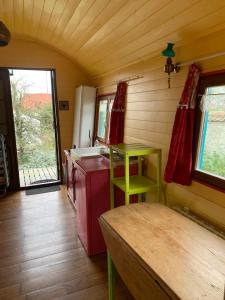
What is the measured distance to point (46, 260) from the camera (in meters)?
2.32

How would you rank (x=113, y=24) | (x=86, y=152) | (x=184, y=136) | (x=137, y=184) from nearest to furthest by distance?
(x=184, y=136) → (x=113, y=24) → (x=137, y=184) → (x=86, y=152)

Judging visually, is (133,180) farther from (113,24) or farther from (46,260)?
(113,24)

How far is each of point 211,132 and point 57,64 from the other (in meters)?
3.11

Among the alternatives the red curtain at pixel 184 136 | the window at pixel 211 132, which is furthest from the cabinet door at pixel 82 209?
the window at pixel 211 132

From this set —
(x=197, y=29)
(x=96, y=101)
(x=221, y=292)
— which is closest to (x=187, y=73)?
(x=197, y=29)

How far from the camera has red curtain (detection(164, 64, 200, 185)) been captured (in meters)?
1.78

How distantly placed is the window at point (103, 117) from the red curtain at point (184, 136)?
1742 millimetres

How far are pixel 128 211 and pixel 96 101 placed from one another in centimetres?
264

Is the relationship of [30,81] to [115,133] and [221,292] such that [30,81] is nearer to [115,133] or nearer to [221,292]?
[115,133]

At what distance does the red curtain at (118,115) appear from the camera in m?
2.97

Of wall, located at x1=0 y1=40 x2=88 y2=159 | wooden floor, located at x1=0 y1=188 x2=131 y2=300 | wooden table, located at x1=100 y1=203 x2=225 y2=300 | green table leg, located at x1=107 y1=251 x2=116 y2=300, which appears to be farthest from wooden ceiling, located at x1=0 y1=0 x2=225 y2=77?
wooden floor, located at x1=0 y1=188 x2=131 y2=300

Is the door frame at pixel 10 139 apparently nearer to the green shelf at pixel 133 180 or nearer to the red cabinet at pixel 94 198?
the red cabinet at pixel 94 198

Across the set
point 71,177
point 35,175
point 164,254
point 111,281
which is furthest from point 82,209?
point 35,175

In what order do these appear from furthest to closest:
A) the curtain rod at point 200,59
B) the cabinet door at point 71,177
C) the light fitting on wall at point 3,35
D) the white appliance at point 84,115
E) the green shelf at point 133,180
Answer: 1. the white appliance at point 84,115
2. the cabinet door at point 71,177
3. the light fitting on wall at point 3,35
4. the green shelf at point 133,180
5. the curtain rod at point 200,59
